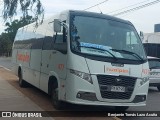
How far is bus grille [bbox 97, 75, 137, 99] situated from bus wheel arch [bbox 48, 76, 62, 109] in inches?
57.8

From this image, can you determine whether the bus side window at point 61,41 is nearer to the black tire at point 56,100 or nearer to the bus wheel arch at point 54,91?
the bus wheel arch at point 54,91

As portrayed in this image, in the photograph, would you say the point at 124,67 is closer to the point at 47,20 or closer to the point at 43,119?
the point at 43,119

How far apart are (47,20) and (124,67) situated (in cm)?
431

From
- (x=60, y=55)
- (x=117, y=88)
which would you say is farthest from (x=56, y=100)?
(x=117, y=88)

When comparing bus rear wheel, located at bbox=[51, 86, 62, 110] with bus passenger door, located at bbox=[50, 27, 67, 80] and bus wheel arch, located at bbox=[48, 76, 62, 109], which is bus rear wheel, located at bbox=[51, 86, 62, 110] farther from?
bus passenger door, located at bbox=[50, 27, 67, 80]

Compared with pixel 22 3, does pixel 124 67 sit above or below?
below

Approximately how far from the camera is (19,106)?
11.1 metres

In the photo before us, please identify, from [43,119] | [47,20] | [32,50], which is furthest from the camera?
[32,50]

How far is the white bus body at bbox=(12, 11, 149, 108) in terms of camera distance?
941 cm

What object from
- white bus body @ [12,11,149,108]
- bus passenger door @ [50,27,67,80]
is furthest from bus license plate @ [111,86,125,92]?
bus passenger door @ [50,27,67,80]

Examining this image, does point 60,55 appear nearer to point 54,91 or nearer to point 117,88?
point 54,91

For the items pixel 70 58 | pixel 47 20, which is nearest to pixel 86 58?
pixel 70 58

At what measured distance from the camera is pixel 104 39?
33.3ft

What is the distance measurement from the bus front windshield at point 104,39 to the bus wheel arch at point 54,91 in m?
1.54
